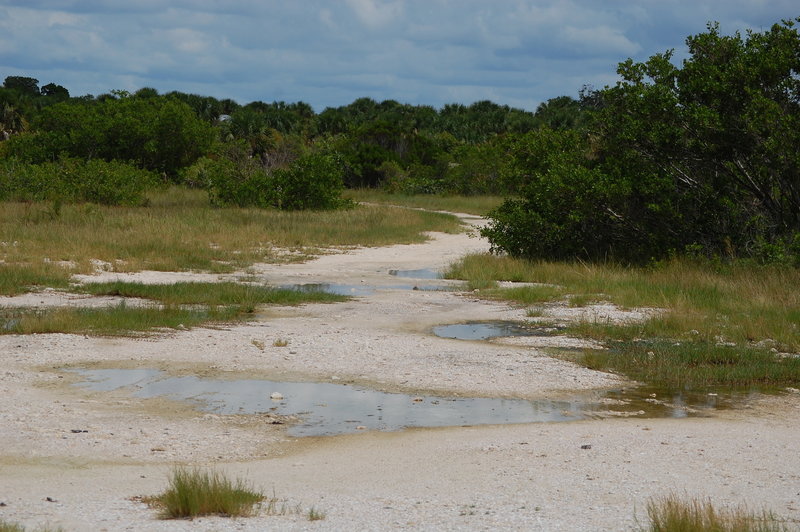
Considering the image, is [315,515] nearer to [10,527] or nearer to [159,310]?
[10,527]

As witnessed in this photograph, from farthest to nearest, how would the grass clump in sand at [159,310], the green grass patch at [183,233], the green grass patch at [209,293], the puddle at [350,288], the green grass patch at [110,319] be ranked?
the green grass patch at [183,233] → the puddle at [350,288] → the green grass patch at [209,293] → the grass clump in sand at [159,310] → the green grass patch at [110,319]

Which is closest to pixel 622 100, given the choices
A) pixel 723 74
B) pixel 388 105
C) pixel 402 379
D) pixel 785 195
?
pixel 723 74

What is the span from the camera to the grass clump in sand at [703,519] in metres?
5.17

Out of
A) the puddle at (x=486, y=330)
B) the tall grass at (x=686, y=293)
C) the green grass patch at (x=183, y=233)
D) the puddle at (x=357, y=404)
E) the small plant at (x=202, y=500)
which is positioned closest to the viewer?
the small plant at (x=202, y=500)

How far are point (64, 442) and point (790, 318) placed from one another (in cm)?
1132

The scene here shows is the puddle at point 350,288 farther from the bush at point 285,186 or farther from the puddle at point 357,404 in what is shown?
the bush at point 285,186

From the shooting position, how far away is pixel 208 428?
8.38 metres

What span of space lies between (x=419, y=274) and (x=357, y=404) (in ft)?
43.0

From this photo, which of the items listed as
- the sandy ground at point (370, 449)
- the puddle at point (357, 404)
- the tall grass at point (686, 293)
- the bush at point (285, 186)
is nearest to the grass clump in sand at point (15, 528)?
the sandy ground at point (370, 449)

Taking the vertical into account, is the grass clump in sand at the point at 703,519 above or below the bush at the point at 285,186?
below

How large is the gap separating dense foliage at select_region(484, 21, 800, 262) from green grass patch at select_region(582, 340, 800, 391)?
697 centimetres

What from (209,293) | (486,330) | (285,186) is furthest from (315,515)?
(285,186)

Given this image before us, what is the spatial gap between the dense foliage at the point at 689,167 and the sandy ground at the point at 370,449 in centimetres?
852

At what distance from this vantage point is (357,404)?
9688mm
